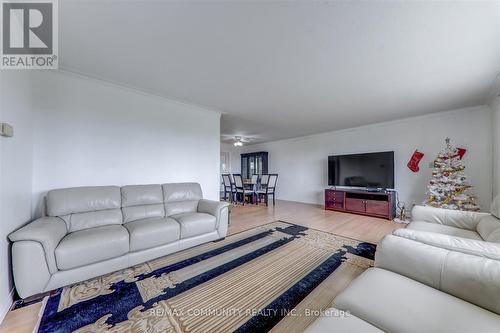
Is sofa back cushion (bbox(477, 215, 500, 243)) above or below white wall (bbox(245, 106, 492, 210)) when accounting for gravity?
below

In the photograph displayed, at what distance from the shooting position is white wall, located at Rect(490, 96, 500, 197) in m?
3.19

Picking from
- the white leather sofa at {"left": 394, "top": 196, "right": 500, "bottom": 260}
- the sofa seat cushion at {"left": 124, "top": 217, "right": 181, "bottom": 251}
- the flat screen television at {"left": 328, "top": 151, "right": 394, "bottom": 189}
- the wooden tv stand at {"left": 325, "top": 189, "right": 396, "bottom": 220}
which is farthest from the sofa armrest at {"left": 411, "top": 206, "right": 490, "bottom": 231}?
the sofa seat cushion at {"left": 124, "top": 217, "right": 181, "bottom": 251}

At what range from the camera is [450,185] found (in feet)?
12.0

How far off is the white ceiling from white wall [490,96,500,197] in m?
0.25

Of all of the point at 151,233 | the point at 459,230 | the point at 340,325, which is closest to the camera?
the point at 340,325

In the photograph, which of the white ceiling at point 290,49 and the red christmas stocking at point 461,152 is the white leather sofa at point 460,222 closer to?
the white ceiling at point 290,49

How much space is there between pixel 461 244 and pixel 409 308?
1.93 feet

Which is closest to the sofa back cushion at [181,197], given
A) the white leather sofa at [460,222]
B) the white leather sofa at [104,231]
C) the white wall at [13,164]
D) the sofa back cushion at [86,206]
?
the white leather sofa at [104,231]

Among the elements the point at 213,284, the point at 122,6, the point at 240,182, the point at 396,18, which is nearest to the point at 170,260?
the point at 213,284

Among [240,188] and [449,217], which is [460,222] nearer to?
[449,217]

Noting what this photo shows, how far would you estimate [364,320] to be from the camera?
90 centimetres

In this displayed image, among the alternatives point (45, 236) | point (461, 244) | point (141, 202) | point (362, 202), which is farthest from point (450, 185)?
point (45, 236)

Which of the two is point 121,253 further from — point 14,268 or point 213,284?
point 213,284

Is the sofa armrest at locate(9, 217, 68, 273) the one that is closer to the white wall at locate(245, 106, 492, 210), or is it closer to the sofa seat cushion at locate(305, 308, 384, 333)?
the sofa seat cushion at locate(305, 308, 384, 333)
